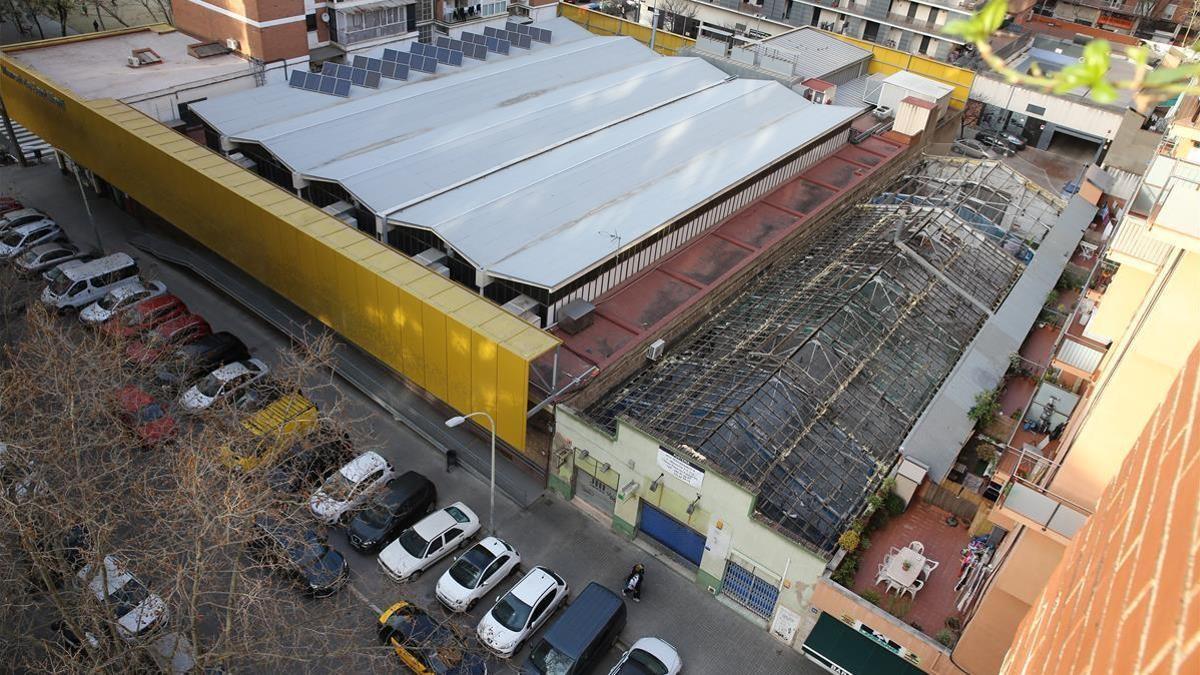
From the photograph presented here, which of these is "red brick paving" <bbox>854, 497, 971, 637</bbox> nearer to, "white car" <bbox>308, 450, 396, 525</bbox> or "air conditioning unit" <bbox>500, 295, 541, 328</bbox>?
"air conditioning unit" <bbox>500, 295, 541, 328</bbox>

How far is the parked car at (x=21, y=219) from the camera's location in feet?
120

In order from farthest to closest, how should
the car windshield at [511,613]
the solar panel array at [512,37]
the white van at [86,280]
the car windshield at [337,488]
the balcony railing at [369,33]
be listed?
the solar panel array at [512,37] → the balcony railing at [369,33] → the white van at [86,280] → the car windshield at [337,488] → the car windshield at [511,613]

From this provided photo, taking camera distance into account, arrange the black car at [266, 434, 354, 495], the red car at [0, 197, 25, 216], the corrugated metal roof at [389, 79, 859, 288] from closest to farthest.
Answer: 1. the black car at [266, 434, 354, 495]
2. the corrugated metal roof at [389, 79, 859, 288]
3. the red car at [0, 197, 25, 216]

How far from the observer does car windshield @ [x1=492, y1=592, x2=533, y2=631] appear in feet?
76.1

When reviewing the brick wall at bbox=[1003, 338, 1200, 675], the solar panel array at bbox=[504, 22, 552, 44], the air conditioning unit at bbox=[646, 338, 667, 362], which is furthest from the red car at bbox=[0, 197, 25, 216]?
the brick wall at bbox=[1003, 338, 1200, 675]

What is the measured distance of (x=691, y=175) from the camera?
34.3 m

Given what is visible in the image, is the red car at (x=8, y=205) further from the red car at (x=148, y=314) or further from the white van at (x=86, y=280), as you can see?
the red car at (x=148, y=314)

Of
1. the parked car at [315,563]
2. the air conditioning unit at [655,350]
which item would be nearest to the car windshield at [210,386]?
the parked car at [315,563]

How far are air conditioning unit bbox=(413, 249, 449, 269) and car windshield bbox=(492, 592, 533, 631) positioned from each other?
1239cm

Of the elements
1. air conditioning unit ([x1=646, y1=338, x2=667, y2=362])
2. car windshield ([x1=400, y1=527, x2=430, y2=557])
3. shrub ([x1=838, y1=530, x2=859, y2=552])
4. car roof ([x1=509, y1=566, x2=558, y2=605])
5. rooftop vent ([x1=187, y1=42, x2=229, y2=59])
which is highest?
rooftop vent ([x1=187, y1=42, x2=229, y2=59])

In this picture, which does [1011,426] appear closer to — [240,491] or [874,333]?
[874,333]

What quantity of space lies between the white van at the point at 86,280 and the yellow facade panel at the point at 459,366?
17539 millimetres

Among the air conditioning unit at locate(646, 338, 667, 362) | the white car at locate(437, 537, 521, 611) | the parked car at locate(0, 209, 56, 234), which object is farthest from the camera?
the parked car at locate(0, 209, 56, 234)

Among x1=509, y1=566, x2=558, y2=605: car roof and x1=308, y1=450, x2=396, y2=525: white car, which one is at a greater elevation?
x1=308, y1=450, x2=396, y2=525: white car
